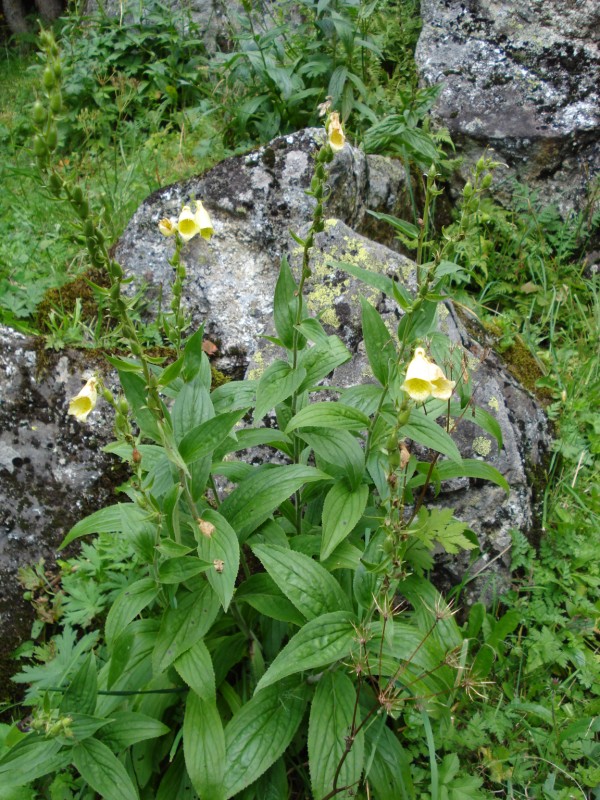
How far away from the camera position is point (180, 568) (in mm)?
1996

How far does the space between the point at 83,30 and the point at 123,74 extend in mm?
1278

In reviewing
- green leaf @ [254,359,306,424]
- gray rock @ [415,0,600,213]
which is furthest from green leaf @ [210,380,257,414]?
gray rock @ [415,0,600,213]

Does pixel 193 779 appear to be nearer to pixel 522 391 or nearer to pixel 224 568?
pixel 224 568

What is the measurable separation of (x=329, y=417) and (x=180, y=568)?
75cm

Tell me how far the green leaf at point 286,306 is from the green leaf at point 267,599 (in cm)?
91

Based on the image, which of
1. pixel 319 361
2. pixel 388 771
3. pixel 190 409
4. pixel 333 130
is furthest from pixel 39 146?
pixel 388 771

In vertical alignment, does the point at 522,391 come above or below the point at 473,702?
above

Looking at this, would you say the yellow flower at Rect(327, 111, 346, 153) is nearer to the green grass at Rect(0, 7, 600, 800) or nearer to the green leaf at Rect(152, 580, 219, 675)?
the green grass at Rect(0, 7, 600, 800)

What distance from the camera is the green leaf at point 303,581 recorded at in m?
2.11

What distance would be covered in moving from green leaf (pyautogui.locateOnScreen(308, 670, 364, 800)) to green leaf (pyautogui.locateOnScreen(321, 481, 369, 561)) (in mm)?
463

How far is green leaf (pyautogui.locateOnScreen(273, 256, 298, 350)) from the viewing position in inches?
96.4

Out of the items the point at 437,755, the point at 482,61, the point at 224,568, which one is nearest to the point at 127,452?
the point at 224,568

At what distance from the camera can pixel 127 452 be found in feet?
7.02

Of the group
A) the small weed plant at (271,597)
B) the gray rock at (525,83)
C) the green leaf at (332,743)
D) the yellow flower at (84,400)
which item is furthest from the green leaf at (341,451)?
the gray rock at (525,83)
